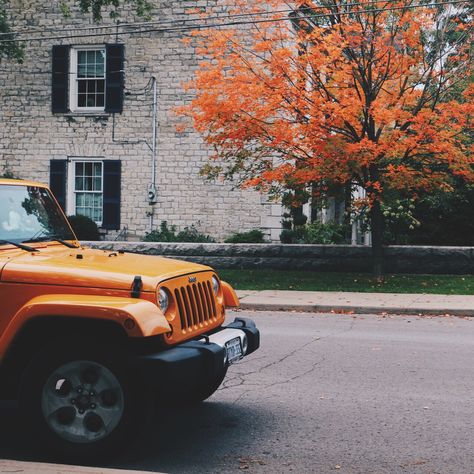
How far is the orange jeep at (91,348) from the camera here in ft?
16.8

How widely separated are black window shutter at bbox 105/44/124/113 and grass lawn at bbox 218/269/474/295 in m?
7.74

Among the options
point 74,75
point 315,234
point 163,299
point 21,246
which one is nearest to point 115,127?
point 74,75

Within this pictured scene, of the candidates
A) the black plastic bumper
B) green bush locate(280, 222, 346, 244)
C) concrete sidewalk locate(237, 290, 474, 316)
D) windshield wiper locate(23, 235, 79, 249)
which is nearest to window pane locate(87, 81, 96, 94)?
green bush locate(280, 222, 346, 244)

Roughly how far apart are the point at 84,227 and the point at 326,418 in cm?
1852

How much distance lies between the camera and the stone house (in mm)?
24797

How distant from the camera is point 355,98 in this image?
16.1m

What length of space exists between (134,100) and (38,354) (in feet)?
67.5

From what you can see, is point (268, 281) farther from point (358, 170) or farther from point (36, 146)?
point (36, 146)

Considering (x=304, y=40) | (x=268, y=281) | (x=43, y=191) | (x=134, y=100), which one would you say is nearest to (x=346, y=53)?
(x=304, y=40)

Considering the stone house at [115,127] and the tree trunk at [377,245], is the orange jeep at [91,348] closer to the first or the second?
the tree trunk at [377,245]

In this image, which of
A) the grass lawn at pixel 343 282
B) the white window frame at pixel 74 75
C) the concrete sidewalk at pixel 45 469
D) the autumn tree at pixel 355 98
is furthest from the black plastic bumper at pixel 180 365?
the white window frame at pixel 74 75

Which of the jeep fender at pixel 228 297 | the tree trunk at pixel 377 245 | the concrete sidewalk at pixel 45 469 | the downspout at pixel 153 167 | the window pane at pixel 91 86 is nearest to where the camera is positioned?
the concrete sidewalk at pixel 45 469

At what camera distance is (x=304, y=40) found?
55.1 feet

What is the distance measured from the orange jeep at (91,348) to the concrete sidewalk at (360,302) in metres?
8.93
